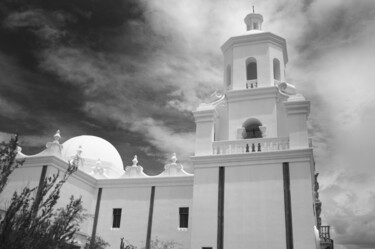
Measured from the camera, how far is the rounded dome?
30.4 m

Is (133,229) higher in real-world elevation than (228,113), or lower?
lower

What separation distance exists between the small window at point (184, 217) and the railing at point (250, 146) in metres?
4.45

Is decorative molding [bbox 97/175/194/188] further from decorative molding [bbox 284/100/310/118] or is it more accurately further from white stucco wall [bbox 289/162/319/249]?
decorative molding [bbox 284/100/310/118]

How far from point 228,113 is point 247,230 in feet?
22.8

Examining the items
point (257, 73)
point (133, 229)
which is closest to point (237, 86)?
point (257, 73)

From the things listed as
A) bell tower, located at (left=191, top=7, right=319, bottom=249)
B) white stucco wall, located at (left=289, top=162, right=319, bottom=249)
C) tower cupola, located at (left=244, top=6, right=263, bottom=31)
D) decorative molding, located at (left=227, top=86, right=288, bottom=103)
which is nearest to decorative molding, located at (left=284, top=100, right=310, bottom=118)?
bell tower, located at (left=191, top=7, right=319, bottom=249)

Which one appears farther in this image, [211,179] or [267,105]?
[267,105]

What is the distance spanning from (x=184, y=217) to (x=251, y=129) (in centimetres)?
644

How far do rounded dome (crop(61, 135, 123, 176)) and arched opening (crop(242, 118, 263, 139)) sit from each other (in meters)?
14.1

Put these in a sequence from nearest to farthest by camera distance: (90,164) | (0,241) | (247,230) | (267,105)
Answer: (0,241), (247,230), (267,105), (90,164)

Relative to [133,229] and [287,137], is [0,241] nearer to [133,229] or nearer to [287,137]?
[287,137]

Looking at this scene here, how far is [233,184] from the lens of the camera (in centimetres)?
1811

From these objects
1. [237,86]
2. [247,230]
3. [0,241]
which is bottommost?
[0,241]

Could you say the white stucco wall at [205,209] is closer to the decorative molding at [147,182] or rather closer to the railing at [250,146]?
the railing at [250,146]
